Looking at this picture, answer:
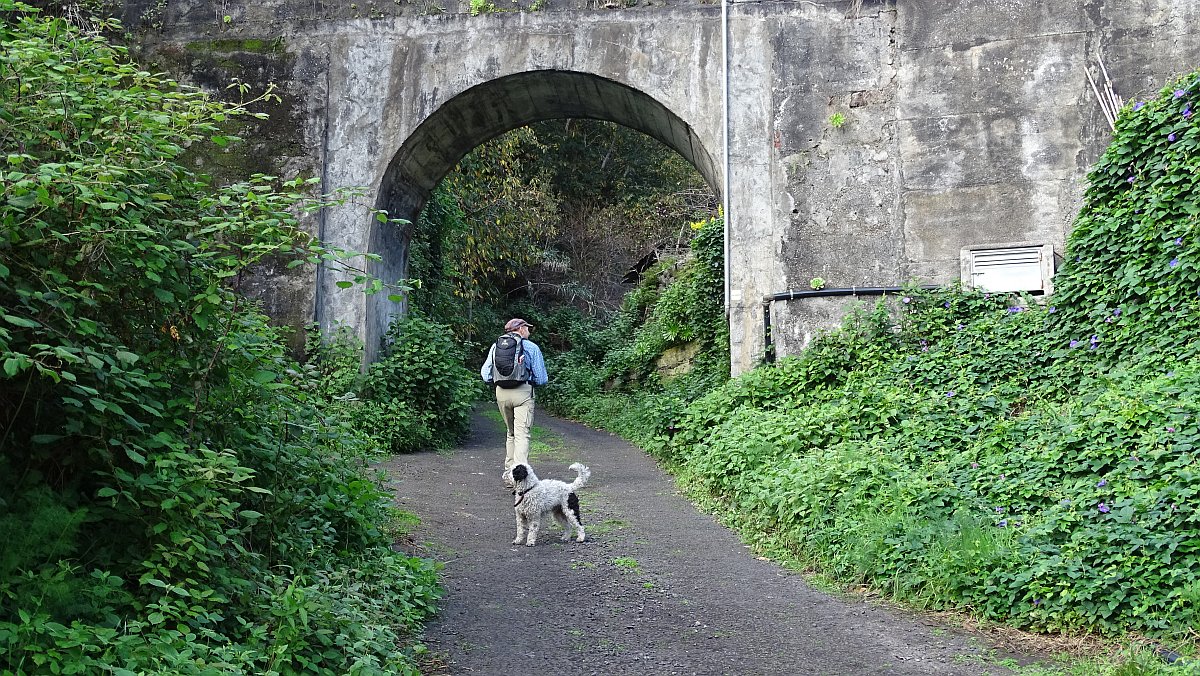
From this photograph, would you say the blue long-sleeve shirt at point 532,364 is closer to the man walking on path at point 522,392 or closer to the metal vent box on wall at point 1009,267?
the man walking on path at point 522,392

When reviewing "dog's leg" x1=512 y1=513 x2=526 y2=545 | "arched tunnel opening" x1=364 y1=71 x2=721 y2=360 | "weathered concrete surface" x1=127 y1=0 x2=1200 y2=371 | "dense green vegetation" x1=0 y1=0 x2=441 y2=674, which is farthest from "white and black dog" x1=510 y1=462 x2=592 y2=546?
"arched tunnel opening" x1=364 y1=71 x2=721 y2=360

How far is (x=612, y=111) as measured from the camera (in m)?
11.9

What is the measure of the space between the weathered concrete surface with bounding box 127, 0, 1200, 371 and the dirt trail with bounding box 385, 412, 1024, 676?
370cm

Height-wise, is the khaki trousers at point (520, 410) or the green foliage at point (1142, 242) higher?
the green foliage at point (1142, 242)

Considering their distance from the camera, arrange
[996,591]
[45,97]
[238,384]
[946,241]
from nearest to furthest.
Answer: [45,97] < [238,384] < [996,591] < [946,241]

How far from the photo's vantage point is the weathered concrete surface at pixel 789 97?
32.6ft

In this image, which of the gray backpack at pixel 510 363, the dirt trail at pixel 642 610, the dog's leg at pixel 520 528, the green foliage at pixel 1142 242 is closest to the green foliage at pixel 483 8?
the gray backpack at pixel 510 363

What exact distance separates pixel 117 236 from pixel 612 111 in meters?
8.79

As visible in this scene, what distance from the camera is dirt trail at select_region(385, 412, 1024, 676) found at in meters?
4.58

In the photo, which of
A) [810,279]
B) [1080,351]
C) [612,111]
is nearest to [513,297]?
[612,111]

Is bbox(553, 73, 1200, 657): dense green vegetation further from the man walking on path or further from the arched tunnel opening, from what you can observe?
the arched tunnel opening

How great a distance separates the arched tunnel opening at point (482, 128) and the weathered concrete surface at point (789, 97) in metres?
0.05

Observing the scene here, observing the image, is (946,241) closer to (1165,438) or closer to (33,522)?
(1165,438)

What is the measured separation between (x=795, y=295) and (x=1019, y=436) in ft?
12.5
